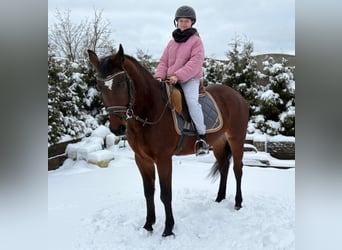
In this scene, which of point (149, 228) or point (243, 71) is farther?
point (243, 71)

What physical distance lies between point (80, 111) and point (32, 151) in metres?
5.26

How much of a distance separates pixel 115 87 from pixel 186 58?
0.89 meters

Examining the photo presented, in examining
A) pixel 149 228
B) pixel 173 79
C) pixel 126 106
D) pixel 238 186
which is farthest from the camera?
pixel 238 186

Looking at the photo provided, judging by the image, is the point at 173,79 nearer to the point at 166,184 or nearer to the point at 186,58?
the point at 186,58

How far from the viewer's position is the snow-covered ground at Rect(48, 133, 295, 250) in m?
2.75

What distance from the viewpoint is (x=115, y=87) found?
2.24 m

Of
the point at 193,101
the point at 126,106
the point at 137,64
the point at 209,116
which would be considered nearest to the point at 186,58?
the point at 193,101

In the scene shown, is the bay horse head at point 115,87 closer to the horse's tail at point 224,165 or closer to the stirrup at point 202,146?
the stirrup at point 202,146

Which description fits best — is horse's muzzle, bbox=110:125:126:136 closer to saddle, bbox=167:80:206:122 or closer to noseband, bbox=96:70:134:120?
noseband, bbox=96:70:134:120

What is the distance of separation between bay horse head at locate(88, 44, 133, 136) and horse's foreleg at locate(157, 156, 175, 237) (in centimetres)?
57

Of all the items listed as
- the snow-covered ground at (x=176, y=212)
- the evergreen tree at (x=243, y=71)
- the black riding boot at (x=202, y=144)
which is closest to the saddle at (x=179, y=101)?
the black riding boot at (x=202, y=144)

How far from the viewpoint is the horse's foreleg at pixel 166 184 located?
270 centimetres

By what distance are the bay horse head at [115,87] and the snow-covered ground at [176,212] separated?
41.2 inches

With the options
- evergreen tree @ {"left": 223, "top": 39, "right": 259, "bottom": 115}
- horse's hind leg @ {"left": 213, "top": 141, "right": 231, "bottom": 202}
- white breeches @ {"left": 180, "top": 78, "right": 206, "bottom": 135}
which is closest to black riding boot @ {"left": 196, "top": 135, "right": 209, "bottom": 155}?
white breeches @ {"left": 180, "top": 78, "right": 206, "bottom": 135}
